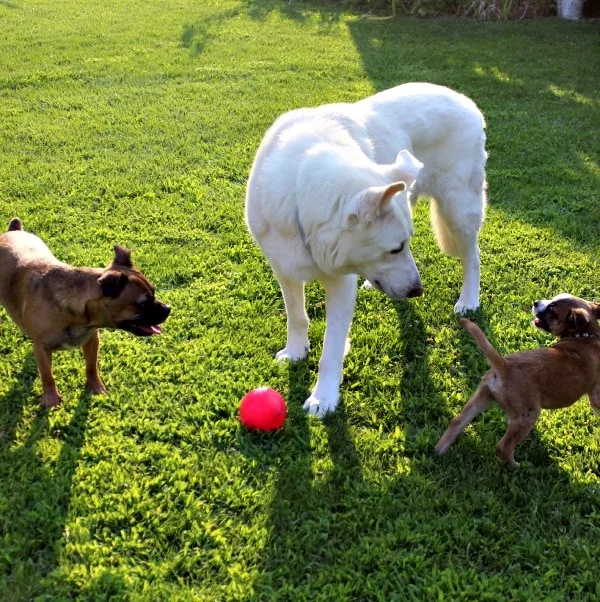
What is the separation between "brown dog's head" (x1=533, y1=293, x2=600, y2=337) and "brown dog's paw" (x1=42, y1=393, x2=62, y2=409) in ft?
9.96

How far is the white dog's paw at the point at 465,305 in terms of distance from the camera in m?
5.06

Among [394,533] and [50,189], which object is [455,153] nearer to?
[394,533]

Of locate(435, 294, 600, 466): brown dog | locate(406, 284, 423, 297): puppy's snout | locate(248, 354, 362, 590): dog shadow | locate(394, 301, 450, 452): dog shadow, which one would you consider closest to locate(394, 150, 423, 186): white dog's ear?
locate(406, 284, 423, 297): puppy's snout

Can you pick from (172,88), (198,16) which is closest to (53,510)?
(172,88)

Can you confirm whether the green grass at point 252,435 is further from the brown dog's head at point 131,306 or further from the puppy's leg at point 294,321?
the brown dog's head at point 131,306

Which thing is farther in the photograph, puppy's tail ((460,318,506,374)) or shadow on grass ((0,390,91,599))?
puppy's tail ((460,318,506,374))

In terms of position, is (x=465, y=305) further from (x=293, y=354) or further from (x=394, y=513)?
(x=394, y=513)

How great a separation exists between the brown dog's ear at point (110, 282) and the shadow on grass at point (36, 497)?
2.95ft

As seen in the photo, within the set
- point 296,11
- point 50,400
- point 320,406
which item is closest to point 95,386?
point 50,400

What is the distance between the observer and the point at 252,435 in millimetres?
3762

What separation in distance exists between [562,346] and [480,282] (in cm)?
189

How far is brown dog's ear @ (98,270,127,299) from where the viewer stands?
345 cm

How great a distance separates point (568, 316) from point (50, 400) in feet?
10.5

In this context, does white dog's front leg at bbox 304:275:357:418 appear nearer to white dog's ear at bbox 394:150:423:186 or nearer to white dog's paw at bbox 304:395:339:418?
white dog's paw at bbox 304:395:339:418
